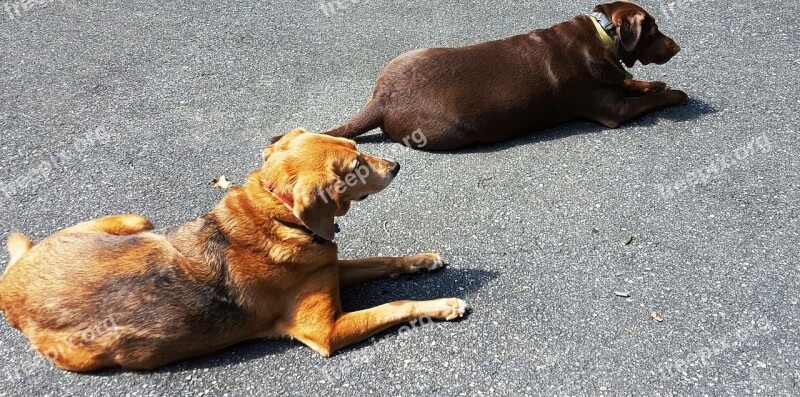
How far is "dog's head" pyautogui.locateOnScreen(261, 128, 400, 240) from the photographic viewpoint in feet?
10.8

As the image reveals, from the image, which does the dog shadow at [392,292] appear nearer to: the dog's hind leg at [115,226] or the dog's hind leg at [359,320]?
the dog's hind leg at [359,320]

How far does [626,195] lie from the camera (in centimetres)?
471

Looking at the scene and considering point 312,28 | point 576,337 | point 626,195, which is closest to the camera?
point 576,337

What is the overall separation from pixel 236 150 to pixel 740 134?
15.1ft

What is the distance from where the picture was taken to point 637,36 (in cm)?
542

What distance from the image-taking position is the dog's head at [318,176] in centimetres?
330

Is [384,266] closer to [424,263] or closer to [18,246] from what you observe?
[424,263]

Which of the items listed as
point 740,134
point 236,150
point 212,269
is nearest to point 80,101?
point 236,150

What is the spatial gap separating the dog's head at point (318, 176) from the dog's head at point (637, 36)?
3.12 meters

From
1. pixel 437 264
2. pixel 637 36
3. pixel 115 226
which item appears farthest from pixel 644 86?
pixel 115 226

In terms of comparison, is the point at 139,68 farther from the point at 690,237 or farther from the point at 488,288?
the point at 690,237

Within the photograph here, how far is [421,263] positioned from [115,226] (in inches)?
80.4

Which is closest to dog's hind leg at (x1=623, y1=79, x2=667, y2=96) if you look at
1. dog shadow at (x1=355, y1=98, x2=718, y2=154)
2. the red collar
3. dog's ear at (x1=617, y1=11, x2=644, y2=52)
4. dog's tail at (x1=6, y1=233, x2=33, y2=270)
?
dog shadow at (x1=355, y1=98, x2=718, y2=154)

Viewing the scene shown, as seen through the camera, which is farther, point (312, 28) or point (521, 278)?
point (312, 28)
